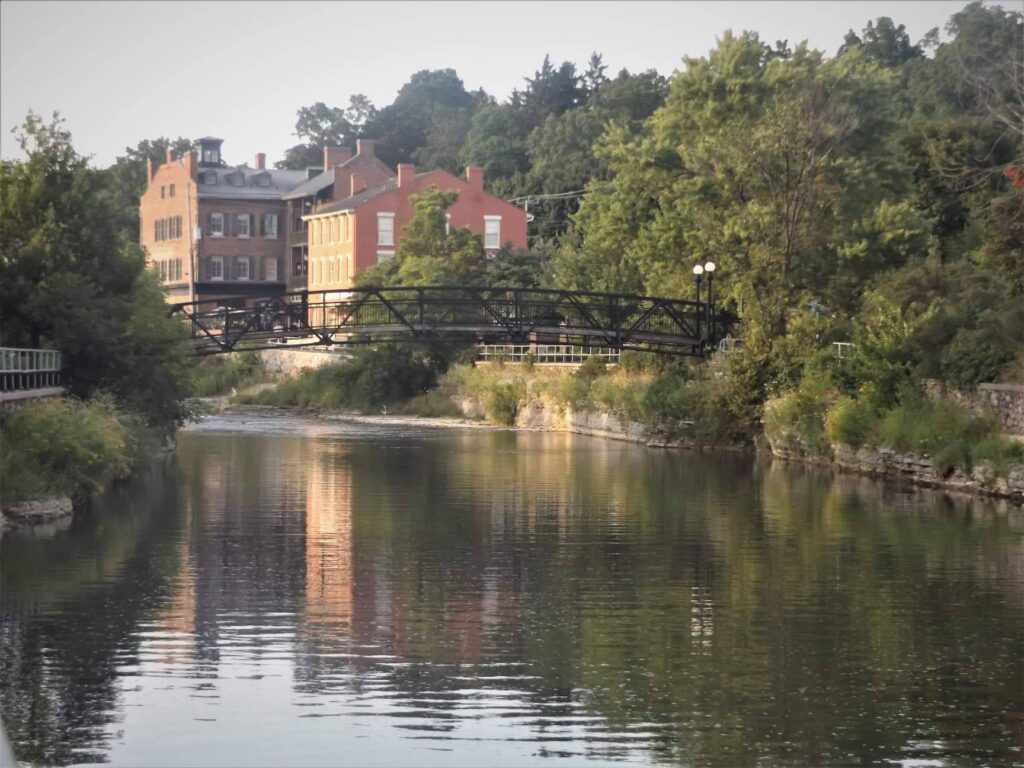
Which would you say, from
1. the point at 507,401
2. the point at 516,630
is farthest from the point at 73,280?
the point at 507,401

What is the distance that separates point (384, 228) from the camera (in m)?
106

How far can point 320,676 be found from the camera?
19875mm

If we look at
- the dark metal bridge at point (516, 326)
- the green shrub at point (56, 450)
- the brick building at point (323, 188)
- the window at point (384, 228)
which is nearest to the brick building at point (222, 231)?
the brick building at point (323, 188)

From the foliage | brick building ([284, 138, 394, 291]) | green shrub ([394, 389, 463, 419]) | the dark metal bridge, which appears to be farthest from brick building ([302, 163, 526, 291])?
the dark metal bridge

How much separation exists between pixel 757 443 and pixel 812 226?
731cm

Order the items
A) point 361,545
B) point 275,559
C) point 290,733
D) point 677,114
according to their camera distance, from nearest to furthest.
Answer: point 290,733
point 275,559
point 361,545
point 677,114

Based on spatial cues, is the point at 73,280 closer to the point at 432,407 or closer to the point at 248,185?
the point at 432,407

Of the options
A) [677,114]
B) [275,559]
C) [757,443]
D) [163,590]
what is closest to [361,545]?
[275,559]

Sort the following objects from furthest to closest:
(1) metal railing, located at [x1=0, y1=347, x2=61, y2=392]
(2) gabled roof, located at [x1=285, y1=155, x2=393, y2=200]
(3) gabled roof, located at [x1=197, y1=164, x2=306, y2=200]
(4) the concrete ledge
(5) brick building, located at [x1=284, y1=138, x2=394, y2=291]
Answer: (3) gabled roof, located at [x1=197, y1=164, x2=306, y2=200] → (2) gabled roof, located at [x1=285, y1=155, x2=393, y2=200] → (5) brick building, located at [x1=284, y1=138, x2=394, y2=291] → (1) metal railing, located at [x1=0, y1=347, x2=61, y2=392] → (4) the concrete ledge

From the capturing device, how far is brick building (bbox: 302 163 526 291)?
4102 inches

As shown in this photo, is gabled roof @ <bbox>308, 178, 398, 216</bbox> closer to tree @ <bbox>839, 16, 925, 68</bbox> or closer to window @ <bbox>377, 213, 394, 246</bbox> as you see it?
window @ <bbox>377, 213, 394, 246</bbox>

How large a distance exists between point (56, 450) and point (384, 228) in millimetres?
70825

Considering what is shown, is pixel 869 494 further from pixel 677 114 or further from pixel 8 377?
pixel 677 114

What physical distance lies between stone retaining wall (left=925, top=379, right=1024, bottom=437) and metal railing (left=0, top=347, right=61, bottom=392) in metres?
21.7
